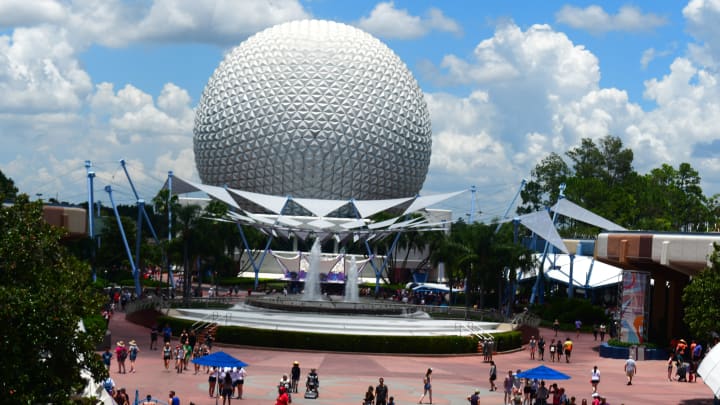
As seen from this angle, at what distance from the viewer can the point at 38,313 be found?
45.6 ft

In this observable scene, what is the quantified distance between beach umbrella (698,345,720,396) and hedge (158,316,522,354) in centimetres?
1645

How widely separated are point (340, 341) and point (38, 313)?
71.4ft

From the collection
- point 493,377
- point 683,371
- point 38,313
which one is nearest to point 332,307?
point 493,377

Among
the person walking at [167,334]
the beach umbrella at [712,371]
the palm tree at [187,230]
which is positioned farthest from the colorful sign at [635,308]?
the palm tree at [187,230]

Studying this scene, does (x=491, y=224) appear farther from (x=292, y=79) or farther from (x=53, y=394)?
(x=53, y=394)

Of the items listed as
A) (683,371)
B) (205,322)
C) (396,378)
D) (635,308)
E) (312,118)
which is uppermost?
(312,118)

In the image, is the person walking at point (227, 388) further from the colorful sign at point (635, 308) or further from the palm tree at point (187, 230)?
the palm tree at point (187, 230)

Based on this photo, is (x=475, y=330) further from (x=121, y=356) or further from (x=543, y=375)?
(x=121, y=356)

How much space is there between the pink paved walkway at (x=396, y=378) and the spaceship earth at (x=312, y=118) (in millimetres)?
31375

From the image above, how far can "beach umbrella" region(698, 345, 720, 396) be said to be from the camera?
60.1 ft

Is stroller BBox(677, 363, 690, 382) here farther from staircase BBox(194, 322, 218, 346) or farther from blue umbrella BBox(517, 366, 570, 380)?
staircase BBox(194, 322, 218, 346)

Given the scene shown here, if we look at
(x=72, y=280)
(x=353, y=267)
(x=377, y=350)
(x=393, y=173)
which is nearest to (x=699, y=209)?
(x=393, y=173)

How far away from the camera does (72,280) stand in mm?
16125

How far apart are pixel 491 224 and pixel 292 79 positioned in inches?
864
